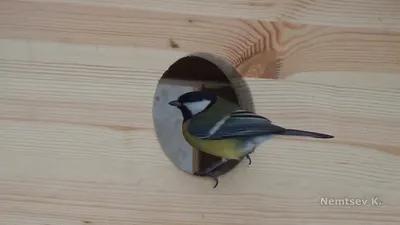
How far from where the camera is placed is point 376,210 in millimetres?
1040

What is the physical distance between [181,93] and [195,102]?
0.40ft

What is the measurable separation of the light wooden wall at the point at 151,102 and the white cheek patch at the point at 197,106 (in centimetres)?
7

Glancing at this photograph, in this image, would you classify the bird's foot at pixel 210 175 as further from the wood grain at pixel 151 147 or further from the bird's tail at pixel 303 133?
the bird's tail at pixel 303 133

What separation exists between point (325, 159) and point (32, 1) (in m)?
0.45

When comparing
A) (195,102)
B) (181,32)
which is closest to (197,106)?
(195,102)

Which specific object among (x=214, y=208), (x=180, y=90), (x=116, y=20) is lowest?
(x=214, y=208)

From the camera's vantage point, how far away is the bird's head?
1.06 meters

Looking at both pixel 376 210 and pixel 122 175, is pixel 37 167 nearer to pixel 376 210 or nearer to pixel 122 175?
pixel 122 175

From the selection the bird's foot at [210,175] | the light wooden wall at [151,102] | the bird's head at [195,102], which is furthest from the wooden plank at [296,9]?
the bird's foot at [210,175]

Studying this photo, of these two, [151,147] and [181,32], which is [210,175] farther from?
[181,32]

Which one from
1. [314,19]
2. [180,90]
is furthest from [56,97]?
[314,19]

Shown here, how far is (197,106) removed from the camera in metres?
1.07

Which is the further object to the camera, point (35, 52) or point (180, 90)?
point (180, 90)

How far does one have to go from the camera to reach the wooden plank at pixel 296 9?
1.02 metres
